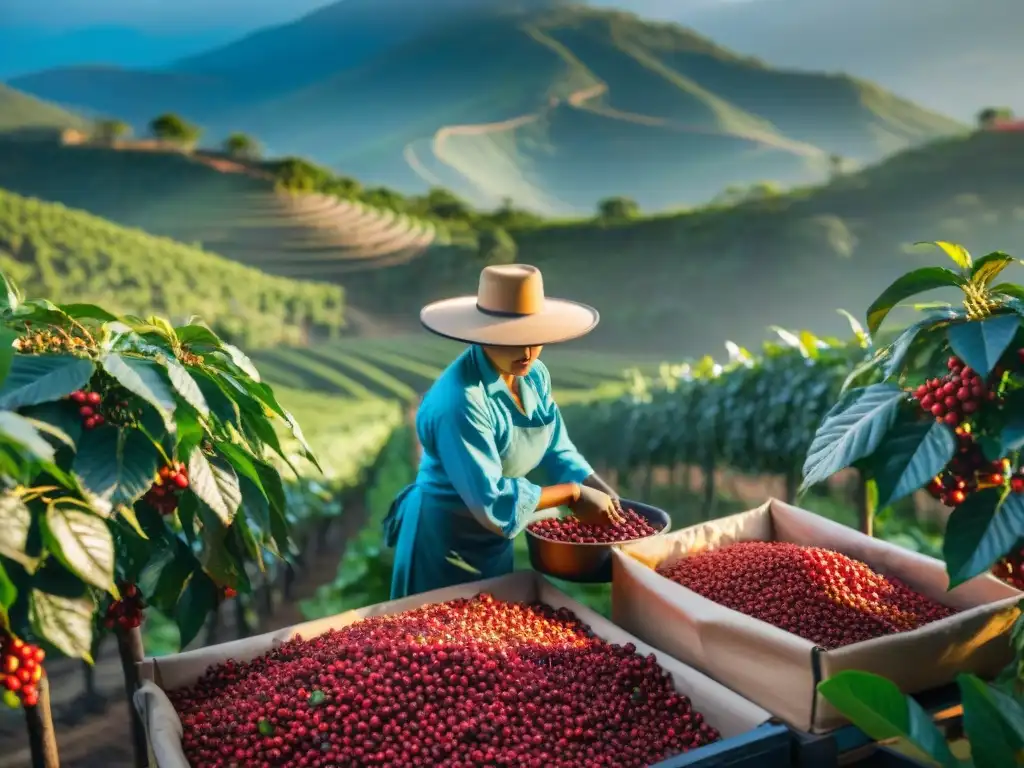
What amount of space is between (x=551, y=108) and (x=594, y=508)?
4675 mm

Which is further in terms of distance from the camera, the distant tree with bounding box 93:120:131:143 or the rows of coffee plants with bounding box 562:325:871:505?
the distant tree with bounding box 93:120:131:143

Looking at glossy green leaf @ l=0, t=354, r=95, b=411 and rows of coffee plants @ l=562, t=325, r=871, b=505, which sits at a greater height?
glossy green leaf @ l=0, t=354, r=95, b=411

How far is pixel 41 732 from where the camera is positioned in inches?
58.2

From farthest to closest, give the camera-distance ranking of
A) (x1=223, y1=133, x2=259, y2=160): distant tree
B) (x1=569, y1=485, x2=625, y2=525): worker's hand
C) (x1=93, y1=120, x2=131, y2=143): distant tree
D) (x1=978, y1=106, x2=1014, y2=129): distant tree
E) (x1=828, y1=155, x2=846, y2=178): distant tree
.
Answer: (x1=828, y1=155, x2=846, y2=178): distant tree < (x1=978, y1=106, x2=1014, y2=129): distant tree < (x1=223, y1=133, x2=259, y2=160): distant tree < (x1=93, y1=120, x2=131, y2=143): distant tree < (x1=569, y1=485, x2=625, y2=525): worker's hand

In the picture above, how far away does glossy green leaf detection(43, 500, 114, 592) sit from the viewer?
1.16 metres

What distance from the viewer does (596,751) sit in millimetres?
1425

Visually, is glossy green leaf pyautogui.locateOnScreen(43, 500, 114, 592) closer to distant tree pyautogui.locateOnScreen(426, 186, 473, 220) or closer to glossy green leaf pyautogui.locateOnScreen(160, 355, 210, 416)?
glossy green leaf pyautogui.locateOnScreen(160, 355, 210, 416)

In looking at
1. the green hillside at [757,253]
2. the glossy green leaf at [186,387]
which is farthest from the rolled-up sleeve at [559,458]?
A: the green hillside at [757,253]

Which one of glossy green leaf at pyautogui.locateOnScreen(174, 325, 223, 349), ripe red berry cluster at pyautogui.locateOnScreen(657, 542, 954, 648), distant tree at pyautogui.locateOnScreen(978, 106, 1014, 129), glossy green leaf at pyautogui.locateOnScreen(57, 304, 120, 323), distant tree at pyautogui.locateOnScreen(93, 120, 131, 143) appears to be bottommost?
ripe red berry cluster at pyautogui.locateOnScreen(657, 542, 954, 648)

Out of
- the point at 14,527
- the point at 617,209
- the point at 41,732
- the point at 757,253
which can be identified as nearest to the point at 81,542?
the point at 14,527

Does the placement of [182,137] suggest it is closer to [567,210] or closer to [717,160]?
[567,210]

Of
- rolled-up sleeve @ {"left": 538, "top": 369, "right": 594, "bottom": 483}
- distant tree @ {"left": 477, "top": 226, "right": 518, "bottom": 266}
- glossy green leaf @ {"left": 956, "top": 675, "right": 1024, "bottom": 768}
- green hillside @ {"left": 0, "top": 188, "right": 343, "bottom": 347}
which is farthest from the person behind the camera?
distant tree @ {"left": 477, "top": 226, "right": 518, "bottom": 266}

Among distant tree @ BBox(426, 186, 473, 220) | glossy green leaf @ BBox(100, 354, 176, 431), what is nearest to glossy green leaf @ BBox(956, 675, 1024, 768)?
glossy green leaf @ BBox(100, 354, 176, 431)

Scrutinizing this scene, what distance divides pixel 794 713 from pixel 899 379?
58cm
